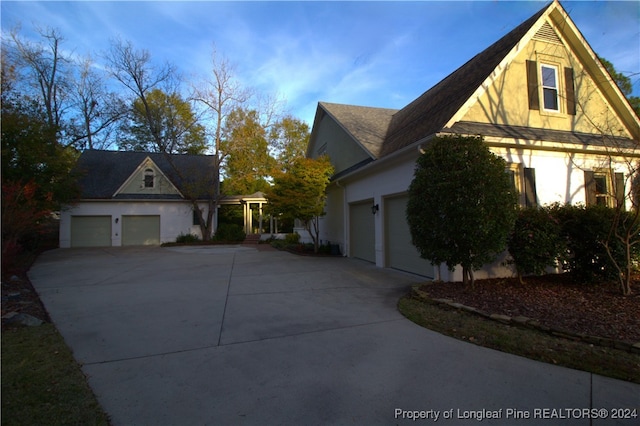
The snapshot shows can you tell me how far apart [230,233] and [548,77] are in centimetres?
1913

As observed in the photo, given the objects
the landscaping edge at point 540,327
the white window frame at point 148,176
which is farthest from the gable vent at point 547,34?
the white window frame at point 148,176

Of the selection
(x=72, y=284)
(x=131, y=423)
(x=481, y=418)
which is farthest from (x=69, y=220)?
(x=481, y=418)

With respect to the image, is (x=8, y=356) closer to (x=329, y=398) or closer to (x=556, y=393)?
(x=329, y=398)

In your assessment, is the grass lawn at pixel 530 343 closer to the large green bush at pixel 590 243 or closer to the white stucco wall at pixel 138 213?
the large green bush at pixel 590 243

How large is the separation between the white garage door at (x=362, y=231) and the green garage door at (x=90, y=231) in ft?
56.9

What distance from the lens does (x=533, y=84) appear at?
8.95 meters

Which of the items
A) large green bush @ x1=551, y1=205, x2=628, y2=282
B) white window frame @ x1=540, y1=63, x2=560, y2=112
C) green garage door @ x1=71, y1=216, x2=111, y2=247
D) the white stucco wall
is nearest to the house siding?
white window frame @ x1=540, y1=63, x2=560, y2=112

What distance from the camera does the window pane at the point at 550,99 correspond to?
9.19m

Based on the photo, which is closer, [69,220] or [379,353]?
[379,353]

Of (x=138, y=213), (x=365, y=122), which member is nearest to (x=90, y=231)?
(x=138, y=213)

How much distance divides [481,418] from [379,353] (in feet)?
4.57

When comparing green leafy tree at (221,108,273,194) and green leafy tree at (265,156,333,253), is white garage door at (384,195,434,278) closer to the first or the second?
green leafy tree at (265,156,333,253)

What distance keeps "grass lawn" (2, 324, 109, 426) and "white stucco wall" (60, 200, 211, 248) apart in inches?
767

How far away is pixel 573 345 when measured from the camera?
3982mm
